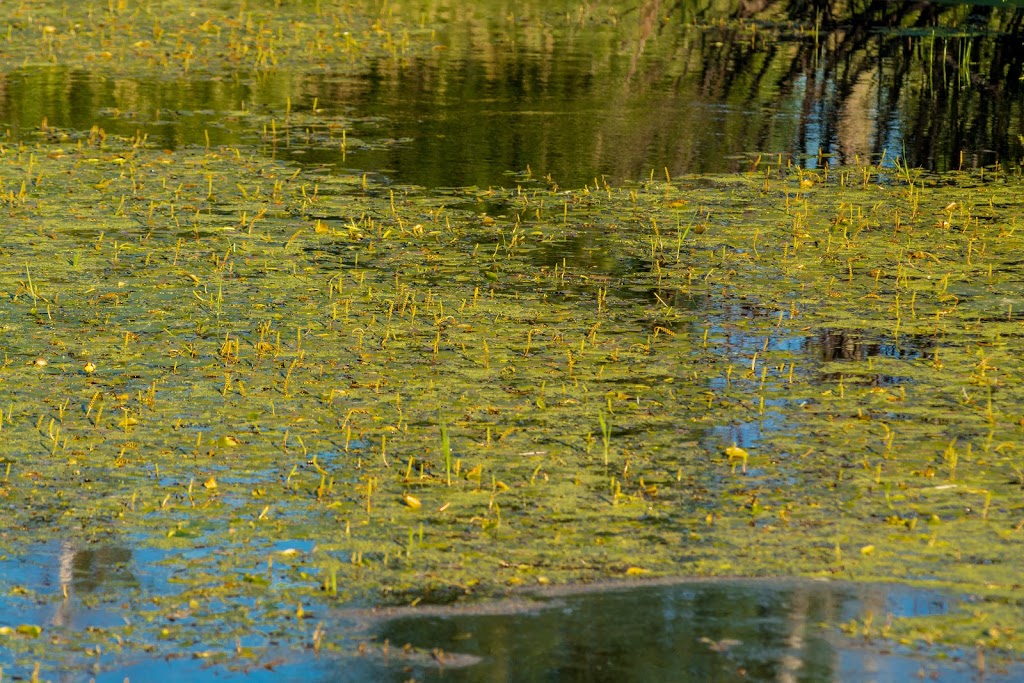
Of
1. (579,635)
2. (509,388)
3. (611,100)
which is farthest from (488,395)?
(611,100)

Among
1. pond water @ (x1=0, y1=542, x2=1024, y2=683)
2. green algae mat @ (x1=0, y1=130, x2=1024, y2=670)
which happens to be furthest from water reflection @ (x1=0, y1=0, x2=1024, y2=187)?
pond water @ (x1=0, y1=542, x2=1024, y2=683)

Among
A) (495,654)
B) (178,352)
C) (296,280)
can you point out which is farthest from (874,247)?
(495,654)

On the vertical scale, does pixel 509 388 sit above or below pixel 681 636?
above

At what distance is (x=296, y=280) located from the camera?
27.1 ft

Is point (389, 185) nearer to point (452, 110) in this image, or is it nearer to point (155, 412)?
point (452, 110)

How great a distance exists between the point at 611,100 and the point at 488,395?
25.6 ft

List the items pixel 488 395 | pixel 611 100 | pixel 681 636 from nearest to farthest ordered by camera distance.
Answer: pixel 681 636 < pixel 488 395 < pixel 611 100

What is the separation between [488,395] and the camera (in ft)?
21.5

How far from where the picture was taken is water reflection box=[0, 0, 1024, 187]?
1172cm

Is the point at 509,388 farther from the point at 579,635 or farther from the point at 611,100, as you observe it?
the point at 611,100

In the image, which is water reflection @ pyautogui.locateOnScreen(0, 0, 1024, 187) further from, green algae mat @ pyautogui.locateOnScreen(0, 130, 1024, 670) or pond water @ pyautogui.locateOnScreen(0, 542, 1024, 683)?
pond water @ pyautogui.locateOnScreen(0, 542, 1024, 683)

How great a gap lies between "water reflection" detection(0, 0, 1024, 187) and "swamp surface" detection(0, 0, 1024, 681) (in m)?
0.08

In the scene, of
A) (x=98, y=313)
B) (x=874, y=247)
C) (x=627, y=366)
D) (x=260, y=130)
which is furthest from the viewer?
(x=260, y=130)

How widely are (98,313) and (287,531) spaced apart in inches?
111
